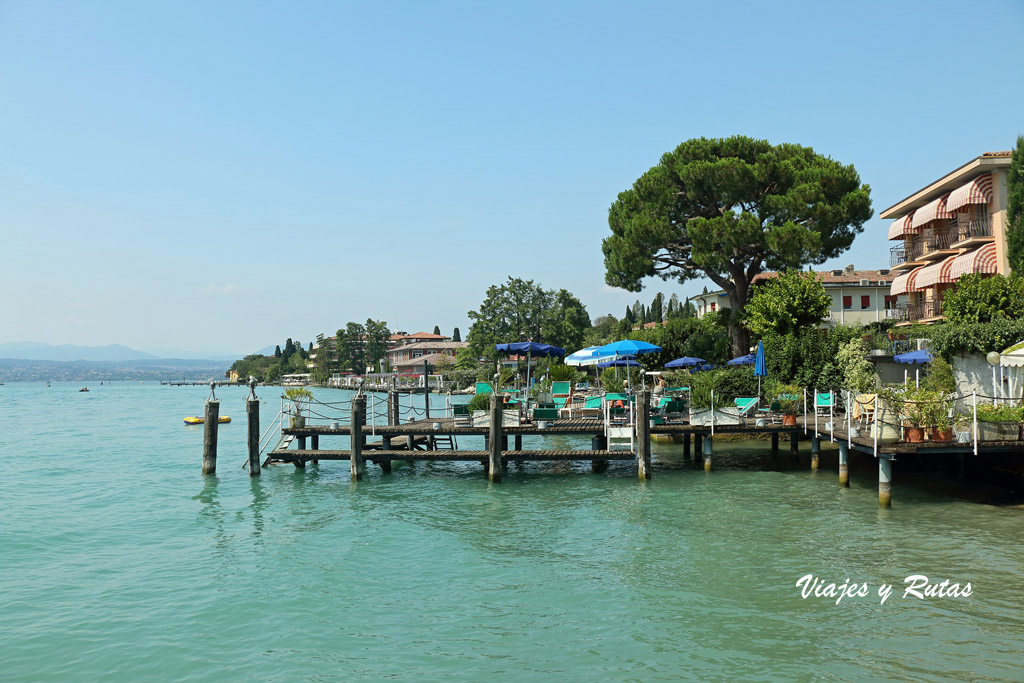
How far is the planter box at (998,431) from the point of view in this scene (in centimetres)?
1614

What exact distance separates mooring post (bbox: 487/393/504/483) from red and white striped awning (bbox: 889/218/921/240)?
29901 mm

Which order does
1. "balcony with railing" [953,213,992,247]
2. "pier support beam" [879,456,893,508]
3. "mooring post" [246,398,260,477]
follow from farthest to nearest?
1. "balcony with railing" [953,213,992,247]
2. "mooring post" [246,398,260,477]
3. "pier support beam" [879,456,893,508]

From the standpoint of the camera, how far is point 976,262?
32688 mm

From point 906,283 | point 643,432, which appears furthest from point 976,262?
point 643,432

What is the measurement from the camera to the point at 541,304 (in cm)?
8312

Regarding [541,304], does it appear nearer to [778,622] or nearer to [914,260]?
[914,260]

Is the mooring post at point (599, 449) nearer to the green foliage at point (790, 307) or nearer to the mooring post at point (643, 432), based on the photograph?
the mooring post at point (643, 432)

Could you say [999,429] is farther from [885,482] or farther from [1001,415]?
[885,482]

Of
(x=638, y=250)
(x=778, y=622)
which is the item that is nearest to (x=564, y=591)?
(x=778, y=622)

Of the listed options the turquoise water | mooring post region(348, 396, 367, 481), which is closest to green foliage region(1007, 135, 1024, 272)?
the turquoise water

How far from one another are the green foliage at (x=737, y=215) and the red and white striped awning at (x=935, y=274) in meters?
4.54

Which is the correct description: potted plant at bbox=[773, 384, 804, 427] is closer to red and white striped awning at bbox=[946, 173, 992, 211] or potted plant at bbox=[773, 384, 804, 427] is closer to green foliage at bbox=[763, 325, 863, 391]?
green foliage at bbox=[763, 325, 863, 391]

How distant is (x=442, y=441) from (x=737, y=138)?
2621 cm

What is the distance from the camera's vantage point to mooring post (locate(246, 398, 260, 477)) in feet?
74.4
